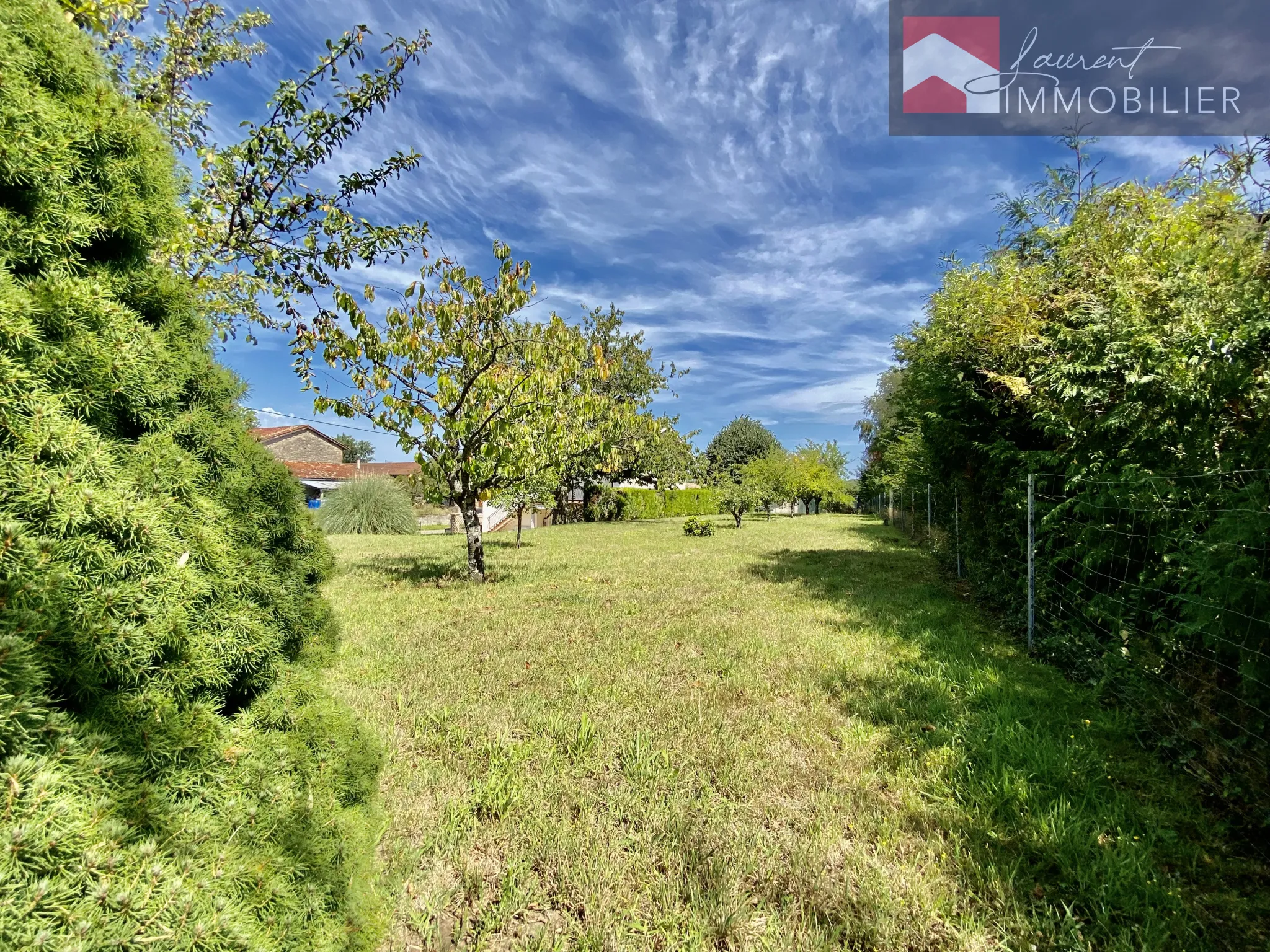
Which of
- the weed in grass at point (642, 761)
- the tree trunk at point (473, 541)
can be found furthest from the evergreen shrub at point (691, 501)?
the weed in grass at point (642, 761)

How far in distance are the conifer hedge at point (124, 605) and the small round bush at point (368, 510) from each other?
19.0 m

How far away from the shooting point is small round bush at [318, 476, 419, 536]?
62.6ft

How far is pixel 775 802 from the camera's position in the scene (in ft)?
7.92

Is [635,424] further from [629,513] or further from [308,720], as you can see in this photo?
[629,513]

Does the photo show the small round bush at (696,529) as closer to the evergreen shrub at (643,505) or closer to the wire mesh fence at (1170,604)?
the evergreen shrub at (643,505)

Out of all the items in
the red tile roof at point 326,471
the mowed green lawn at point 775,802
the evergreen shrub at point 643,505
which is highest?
the red tile roof at point 326,471

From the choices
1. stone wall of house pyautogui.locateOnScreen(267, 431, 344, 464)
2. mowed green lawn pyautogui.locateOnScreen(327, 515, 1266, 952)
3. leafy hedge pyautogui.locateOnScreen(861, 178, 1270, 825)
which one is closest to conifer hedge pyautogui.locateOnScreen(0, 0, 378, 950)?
mowed green lawn pyautogui.locateOnScreen(327, 515, 1266, 952)

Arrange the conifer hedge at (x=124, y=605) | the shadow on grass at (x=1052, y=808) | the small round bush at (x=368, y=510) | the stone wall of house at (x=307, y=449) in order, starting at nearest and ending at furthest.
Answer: the conifer hedge at (x=124, y=605), the shadow on grass at (x=1052, y=808), the small round bush at (x=368, y=510), the stone wall of house at (x=307, y=449)

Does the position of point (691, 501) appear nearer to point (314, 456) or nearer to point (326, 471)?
point (326, 471)

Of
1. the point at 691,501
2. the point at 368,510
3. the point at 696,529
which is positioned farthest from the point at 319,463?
the point at 696,529

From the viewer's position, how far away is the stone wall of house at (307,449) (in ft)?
126

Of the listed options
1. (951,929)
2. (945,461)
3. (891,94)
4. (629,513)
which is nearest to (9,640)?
(951,929)

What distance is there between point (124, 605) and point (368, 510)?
67.2 feet

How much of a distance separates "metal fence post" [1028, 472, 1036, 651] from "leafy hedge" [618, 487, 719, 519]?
22499mm
